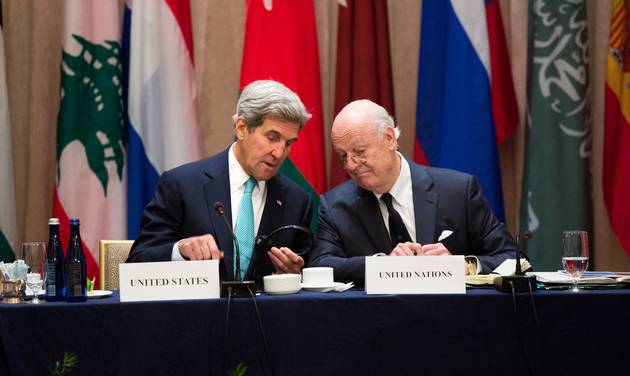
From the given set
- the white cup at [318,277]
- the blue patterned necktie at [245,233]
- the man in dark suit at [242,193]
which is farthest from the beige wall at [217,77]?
the white cup at [318,277]

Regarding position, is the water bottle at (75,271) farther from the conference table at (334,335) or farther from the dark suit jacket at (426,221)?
the dark suit jacket at (426,221)

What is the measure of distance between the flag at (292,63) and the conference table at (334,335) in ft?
7.07

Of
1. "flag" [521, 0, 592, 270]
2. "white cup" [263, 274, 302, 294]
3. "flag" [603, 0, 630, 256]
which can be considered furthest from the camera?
"flag" [521, 0, 592, 270]

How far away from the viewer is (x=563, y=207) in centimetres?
462

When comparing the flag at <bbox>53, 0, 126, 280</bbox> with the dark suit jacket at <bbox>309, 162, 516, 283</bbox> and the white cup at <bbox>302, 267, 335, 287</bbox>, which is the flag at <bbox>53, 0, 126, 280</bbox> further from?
the white cup at <bbox>302, 267, 335, 287</bbox>

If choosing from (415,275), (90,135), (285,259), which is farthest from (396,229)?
(90,135)

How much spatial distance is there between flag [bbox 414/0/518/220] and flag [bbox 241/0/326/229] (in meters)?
0.60

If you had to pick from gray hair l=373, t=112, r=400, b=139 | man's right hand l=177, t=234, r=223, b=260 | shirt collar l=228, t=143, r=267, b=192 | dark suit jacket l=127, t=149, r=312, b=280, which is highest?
gray hair l=373, t=112, r=400, b=139

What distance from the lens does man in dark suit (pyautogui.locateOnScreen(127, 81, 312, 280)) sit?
3.35 meters

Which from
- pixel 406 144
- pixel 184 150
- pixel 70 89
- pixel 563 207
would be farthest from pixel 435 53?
pixel 70 89

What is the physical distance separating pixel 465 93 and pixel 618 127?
0.84 meters

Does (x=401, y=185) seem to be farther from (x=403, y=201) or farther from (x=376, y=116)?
(x=376, y=116)

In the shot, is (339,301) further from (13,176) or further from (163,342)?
(13,176)

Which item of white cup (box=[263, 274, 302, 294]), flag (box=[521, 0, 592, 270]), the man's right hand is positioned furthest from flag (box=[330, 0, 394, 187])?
white cup (box=[263, 274, 302, 294])
